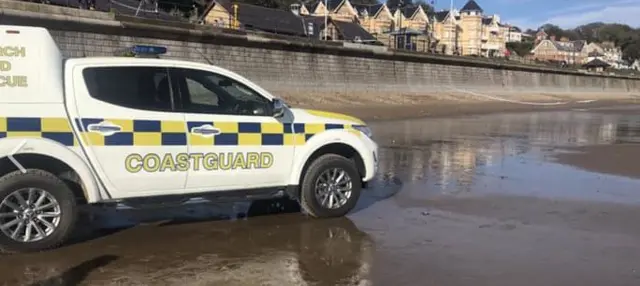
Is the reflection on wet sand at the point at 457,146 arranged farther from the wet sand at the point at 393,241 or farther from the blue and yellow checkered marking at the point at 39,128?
the blue and yellow checkered marking at the point at 39,128

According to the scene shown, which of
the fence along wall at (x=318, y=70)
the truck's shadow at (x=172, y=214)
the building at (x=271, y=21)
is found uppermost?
the building at (x=271, y=21)

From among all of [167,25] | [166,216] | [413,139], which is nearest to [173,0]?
[167,25]

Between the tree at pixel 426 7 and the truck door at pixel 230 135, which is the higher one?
the tree at pixel 426 7

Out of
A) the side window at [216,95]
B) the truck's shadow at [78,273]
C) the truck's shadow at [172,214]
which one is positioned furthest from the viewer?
the truck's shadow at [172,214]

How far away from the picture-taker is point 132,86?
563cm

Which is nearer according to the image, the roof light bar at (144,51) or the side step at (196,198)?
the side step at (196,198)

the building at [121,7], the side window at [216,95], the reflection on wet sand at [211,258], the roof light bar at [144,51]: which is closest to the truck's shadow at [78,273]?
the reflection on wet sand at [211,258]

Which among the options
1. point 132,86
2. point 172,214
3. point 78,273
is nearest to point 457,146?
point 172,214

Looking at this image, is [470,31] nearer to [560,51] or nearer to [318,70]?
[560,51]

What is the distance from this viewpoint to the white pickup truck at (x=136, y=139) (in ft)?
16.8

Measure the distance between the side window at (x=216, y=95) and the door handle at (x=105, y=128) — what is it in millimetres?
668

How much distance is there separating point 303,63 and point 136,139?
106 ft

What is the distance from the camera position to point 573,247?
19.0 feet

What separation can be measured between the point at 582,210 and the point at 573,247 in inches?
75.5
